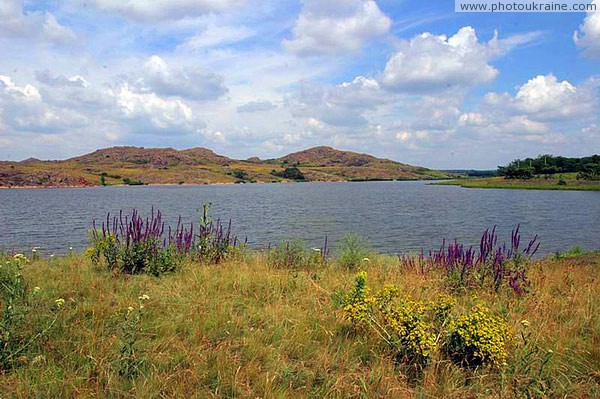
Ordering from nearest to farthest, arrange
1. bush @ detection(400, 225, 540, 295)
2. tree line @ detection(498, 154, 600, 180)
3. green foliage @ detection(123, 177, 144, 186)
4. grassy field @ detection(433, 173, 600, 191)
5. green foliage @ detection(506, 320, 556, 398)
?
green foliage @ detection(506, 320, 556, 398)
bush @ detection(400, 225, 540, 295)
grassy field @ detection(433, 173, 600, 191)
tree line @ detection(498, 154, 600, 180)
green foliage @ detection(123, 177, 144, 186)

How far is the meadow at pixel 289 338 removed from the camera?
168 inches

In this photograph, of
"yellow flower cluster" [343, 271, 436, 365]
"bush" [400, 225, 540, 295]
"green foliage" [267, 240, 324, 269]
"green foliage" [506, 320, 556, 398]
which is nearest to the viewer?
"green foliage" [506, 320, 556, 398]

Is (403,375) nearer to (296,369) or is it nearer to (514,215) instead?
(296,369)

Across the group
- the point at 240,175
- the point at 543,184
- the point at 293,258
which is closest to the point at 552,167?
the point at 543,184

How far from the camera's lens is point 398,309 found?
5.17 meters

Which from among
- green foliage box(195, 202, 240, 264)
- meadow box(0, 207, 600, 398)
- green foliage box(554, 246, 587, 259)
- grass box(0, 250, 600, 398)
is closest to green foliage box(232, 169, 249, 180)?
green foliage box(554, 246, 587, 259)

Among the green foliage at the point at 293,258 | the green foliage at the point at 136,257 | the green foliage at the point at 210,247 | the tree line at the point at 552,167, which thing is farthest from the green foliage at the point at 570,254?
the tree line at the point at 552,167

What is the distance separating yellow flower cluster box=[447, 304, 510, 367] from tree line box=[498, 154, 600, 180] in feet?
429

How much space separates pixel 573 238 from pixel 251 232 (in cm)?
2481

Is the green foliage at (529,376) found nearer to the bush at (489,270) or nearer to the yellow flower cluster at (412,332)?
the yellow flower cluster at (412,332)

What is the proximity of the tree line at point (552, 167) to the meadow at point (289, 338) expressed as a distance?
5077 inches

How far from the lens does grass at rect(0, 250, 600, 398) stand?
4.20 m

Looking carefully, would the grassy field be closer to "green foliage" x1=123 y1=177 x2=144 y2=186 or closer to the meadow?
the meadow

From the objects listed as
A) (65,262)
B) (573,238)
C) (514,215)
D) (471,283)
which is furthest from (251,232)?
(514,215)
